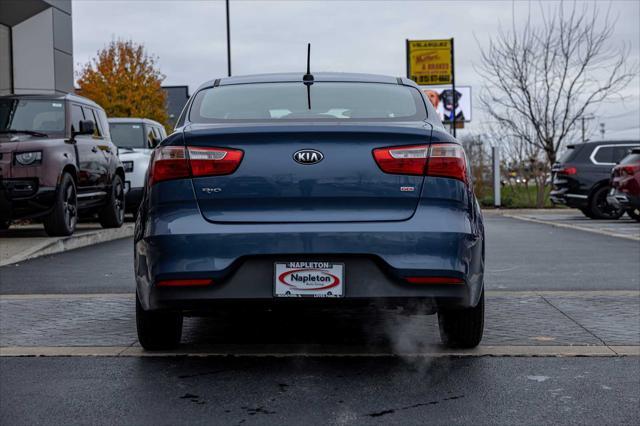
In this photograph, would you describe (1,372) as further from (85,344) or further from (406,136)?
(406,136)

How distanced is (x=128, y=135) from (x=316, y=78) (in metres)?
13.6

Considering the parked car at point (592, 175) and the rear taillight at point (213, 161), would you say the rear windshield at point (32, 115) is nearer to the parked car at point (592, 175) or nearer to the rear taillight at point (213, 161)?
the rear taillight at point (213, 161)

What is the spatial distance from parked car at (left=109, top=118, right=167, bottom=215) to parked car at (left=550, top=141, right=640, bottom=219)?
30.6 ft

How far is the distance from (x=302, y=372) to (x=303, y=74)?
1.89m

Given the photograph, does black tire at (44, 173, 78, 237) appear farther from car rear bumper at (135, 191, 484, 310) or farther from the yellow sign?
the yellow sign

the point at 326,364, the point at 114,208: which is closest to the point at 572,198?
the point at 114,208

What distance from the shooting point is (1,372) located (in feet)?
16.2

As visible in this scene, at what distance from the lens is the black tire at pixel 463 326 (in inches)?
205

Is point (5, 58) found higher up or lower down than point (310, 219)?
higher up

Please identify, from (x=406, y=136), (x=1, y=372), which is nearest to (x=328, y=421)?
(x=406, y=136)

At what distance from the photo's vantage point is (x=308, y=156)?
4.67 meters

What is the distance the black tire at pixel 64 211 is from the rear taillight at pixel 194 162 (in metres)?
7.49

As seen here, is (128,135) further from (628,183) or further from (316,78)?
(316,78)

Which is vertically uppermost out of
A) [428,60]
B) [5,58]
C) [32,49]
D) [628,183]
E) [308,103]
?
[428,60]
